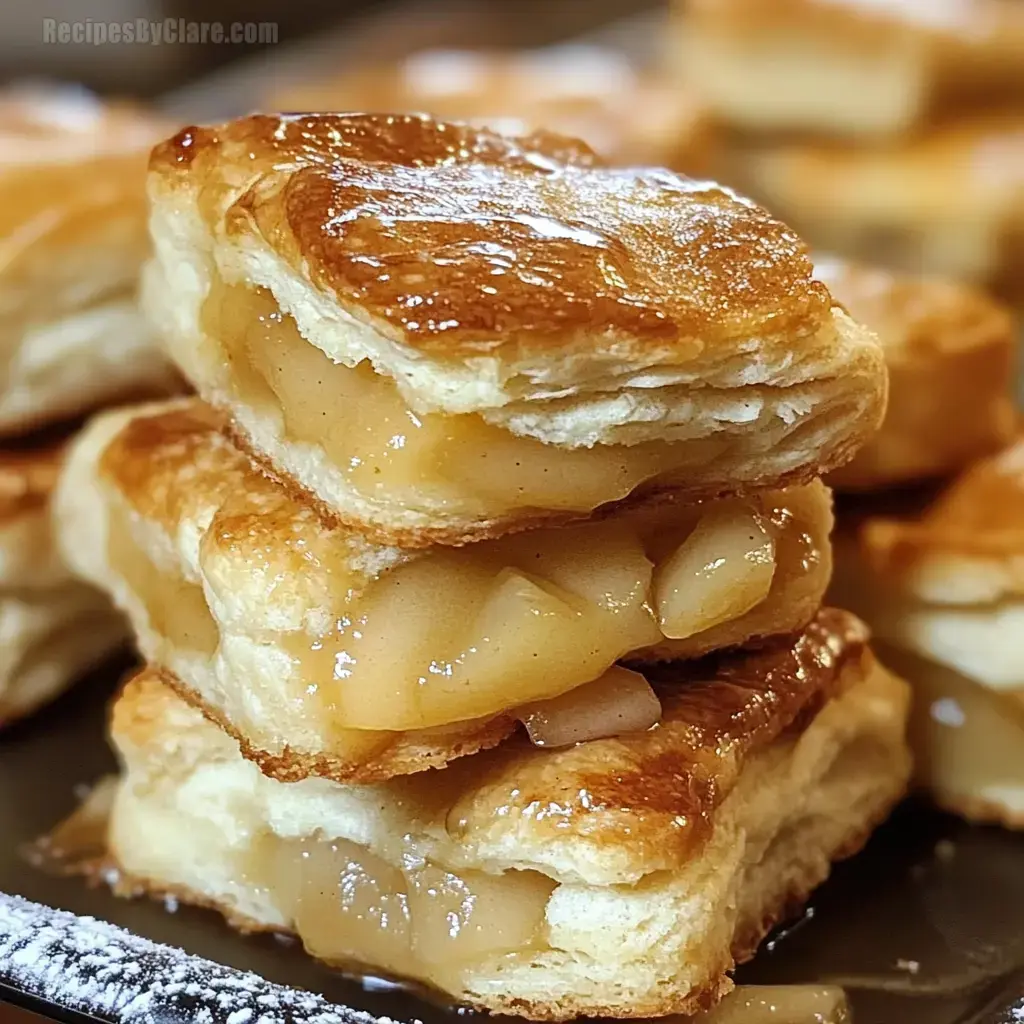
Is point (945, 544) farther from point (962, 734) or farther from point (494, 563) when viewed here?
point (494, 563)

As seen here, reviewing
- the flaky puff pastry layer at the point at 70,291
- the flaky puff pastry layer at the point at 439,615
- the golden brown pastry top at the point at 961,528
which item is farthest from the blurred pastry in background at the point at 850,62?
the flaky puff pastry layer at the point at 439,615

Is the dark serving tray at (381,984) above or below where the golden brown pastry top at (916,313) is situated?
below

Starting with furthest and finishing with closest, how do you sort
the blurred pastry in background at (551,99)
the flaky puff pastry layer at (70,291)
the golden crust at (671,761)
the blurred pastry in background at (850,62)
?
the blurred pastry in background at (850,62) → the blurred pastry in background at (551,99) → the flaky puff pastry layer at (70,291) → the golden crust at (671,761)

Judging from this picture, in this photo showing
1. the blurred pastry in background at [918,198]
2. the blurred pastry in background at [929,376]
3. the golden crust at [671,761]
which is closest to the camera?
the golden crust at [671,761]

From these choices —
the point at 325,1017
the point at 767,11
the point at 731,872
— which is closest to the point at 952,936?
the point at 731,872

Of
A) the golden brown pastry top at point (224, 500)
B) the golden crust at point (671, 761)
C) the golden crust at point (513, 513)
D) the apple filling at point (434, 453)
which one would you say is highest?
the apple filling at point (434, 453)

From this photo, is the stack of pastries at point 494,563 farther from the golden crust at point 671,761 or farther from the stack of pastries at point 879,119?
the stack of pastries at point 879,119
